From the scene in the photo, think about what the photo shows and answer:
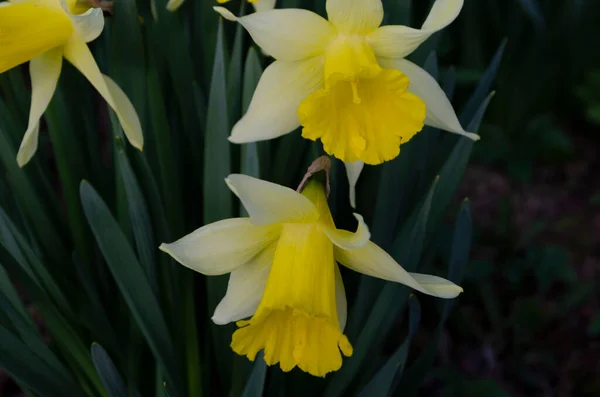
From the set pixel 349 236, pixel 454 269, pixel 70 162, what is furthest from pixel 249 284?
pixel 70 162

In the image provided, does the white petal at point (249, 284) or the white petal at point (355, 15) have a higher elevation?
the white petal at point (355, 15)

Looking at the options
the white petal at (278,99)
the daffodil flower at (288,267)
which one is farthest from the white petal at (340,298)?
the white petal at (278,99)

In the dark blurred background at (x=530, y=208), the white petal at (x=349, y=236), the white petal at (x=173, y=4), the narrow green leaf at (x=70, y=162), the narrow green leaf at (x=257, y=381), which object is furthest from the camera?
the dark blurred background at (x=530, y=208)

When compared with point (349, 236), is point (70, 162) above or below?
below

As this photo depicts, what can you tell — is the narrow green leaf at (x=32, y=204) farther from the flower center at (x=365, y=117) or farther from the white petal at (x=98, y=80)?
the flower center at (x=365, y=117)

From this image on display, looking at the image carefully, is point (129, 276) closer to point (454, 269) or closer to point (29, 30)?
point (29, 30)

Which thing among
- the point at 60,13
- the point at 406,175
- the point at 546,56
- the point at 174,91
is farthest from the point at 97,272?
the point at 546,56
